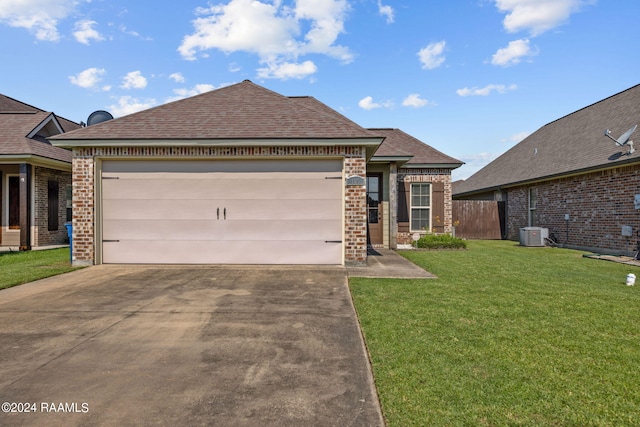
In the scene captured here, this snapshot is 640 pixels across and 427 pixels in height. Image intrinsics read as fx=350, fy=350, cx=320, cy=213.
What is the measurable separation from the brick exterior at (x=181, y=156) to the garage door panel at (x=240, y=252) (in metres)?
0.59

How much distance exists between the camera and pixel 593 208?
41.7 ft

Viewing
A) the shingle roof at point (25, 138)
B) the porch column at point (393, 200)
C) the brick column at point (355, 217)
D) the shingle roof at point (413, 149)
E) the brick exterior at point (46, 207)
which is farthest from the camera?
the shingle roof at point (413, 149)

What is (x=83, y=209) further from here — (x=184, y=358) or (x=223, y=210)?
(x=184, y=358)

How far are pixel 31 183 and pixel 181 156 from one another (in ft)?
26.4

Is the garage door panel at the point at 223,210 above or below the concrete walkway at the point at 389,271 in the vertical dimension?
above

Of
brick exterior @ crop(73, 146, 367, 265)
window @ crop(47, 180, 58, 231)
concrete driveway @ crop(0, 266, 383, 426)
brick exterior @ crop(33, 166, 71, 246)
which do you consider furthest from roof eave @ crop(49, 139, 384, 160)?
window @ crop(47, 180, 58, 231)

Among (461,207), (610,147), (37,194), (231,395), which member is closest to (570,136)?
(610,147)

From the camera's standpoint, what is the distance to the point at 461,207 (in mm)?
18359

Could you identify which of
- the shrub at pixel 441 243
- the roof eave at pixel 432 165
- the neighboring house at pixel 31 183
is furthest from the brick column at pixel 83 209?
the roof eave at pixel 432 165

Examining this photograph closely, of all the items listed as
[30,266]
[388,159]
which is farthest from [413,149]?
[30,266]

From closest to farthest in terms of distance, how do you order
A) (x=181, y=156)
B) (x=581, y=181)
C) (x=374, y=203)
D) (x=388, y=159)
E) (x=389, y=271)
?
(x=389, y=271), (x=181, y=156), (x=388, y=159), (x=374, y=203), (x=581, y=181)

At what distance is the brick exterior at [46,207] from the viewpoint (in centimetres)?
1280

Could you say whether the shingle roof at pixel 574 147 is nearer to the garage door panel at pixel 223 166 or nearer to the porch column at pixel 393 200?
the porch column at pixel 393 200

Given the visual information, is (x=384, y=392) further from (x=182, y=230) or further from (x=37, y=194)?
(x=37, y=194)
